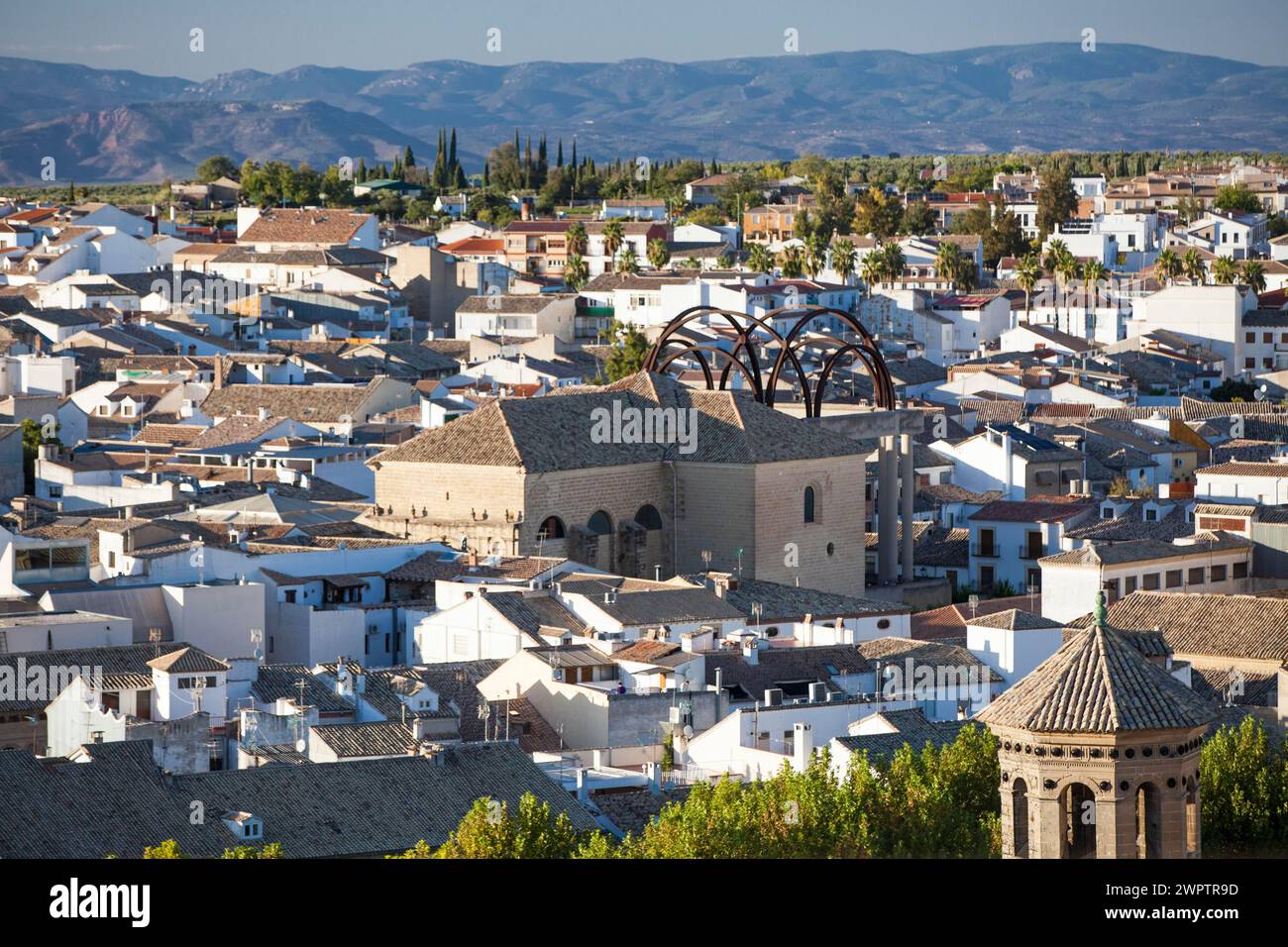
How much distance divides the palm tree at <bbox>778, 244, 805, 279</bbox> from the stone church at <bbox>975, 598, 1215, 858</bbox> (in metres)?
67.0

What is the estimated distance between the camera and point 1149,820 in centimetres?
1177

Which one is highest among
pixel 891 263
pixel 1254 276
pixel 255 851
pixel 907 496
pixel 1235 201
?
pixel 1235 201

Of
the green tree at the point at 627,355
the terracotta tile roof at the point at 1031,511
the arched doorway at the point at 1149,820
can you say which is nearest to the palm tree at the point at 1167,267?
the green tree at the point at 627,355

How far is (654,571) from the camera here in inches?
1337

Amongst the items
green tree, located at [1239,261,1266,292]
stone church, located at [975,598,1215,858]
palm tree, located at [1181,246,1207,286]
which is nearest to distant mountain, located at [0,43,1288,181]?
stone church, located at [975,598,1215,858]

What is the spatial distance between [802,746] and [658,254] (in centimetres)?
6076

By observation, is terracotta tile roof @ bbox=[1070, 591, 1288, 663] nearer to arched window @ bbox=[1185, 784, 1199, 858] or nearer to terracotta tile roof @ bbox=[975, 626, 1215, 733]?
terracotta tile roof @ bbox=[975, 626, 1215, 733]

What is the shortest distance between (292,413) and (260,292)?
77.6 feet

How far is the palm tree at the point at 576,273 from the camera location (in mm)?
80062

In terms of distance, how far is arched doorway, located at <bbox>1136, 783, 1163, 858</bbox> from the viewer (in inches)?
462

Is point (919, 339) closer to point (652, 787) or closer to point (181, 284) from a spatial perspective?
point (181, 284)

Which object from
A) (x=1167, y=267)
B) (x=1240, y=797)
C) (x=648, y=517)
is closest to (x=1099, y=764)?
(x=1240, y=797)

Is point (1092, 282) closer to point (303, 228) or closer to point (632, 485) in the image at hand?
point (303, 228)
